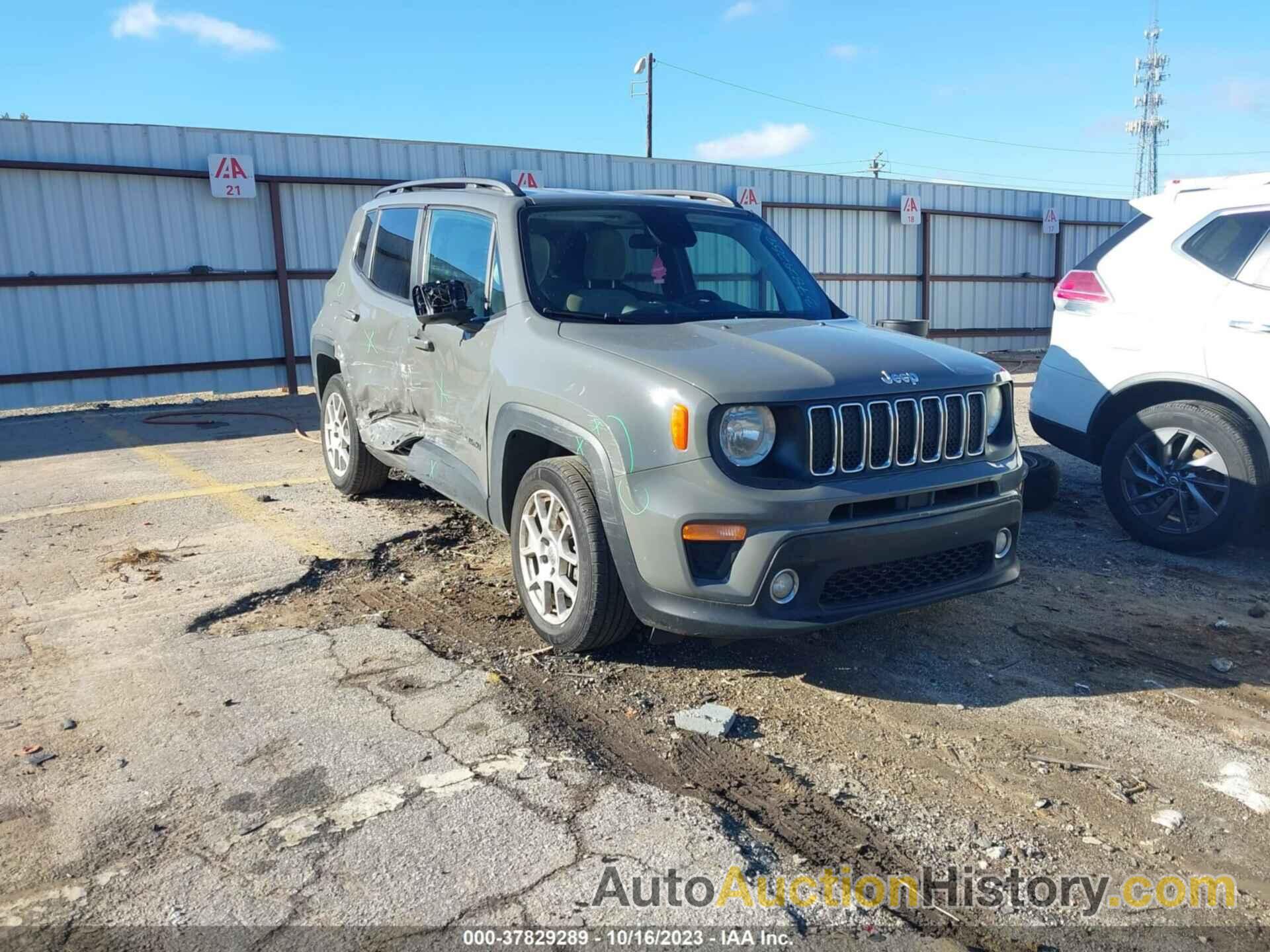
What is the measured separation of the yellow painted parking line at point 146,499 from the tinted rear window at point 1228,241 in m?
6.07

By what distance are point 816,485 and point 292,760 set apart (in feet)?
6.69

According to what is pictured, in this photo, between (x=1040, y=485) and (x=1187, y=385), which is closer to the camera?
(x=1187, y=385)

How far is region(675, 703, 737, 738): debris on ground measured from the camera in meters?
3.57

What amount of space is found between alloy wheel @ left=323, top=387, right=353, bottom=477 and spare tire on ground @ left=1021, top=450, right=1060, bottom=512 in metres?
4.56

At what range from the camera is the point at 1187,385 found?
564cm

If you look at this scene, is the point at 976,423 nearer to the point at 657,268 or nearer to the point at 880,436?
the point at 880,436

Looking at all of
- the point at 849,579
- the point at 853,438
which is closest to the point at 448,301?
the point at 853,438

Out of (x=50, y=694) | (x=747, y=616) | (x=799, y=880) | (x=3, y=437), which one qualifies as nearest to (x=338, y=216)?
(x=3, y=437)

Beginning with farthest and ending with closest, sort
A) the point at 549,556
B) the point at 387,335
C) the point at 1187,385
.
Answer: the point at 387,335
the point at 1187,385
the point at 549,556

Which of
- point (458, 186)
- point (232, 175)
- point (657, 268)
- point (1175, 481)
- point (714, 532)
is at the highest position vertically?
point (232, 175)

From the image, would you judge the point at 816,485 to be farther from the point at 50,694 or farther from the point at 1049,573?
the point at 50,694

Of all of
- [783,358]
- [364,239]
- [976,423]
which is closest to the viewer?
[783,358]

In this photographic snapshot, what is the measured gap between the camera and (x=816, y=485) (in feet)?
11.8

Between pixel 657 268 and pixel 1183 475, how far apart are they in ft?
10.7
